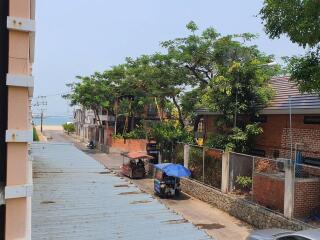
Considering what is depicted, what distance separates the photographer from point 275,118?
20.8 meters

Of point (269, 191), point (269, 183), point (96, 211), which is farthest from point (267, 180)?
point (96, 211)

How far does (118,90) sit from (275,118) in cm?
2824

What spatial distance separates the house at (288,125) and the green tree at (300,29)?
4.48 metres

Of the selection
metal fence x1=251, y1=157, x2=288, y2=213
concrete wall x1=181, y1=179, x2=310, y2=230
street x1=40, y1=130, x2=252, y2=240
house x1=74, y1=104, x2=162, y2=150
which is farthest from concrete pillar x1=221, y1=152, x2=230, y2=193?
house x1=74, y1=104, x2=162, y2=150

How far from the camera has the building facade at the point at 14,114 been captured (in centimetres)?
382

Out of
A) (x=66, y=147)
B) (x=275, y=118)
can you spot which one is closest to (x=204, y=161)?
(x=275, y=118)

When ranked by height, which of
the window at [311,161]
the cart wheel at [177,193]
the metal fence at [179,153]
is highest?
the window at [311,161]

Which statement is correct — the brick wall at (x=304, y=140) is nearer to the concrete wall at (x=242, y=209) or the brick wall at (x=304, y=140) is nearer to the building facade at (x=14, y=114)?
the concrete wall at (x=242, y=209)

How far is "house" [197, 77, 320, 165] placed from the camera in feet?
60.0

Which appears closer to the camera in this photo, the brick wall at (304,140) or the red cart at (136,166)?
the brick wall at (304,140)

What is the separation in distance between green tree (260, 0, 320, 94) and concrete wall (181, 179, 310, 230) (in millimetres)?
5577

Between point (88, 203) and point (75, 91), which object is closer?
point (88, 203)

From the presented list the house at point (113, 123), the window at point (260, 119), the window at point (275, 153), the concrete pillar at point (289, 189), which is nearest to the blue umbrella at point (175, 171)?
the window at point (260, 119)

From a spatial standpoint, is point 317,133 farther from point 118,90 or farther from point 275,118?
point 118,90
